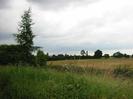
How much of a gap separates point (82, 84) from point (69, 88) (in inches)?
17.7

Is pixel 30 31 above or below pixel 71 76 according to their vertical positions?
above

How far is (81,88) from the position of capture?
9680 millimetres

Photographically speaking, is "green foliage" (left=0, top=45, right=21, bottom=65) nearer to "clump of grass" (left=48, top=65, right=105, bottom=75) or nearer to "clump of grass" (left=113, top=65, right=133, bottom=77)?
"clump of grass" (left=48, top=65, right=105, bottom=75)

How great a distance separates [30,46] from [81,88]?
157ft

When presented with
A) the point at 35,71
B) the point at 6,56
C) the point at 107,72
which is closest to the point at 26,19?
the point at 6,56

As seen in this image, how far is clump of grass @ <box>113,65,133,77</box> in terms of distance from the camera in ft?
31.6

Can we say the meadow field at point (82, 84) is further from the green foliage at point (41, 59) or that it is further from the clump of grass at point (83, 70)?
the green foliage at point (41, 59)

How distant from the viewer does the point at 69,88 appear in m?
9.84

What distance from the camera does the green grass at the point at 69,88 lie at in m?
9.08

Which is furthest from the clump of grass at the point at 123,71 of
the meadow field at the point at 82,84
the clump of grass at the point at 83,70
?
the clump of grass at the point at 83,70

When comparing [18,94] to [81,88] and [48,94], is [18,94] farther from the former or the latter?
[81,88]

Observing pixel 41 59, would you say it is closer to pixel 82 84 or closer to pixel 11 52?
pixel 11 52

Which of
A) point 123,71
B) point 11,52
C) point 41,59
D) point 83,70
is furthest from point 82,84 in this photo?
point 11,52

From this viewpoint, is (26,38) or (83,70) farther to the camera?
(26,38)
